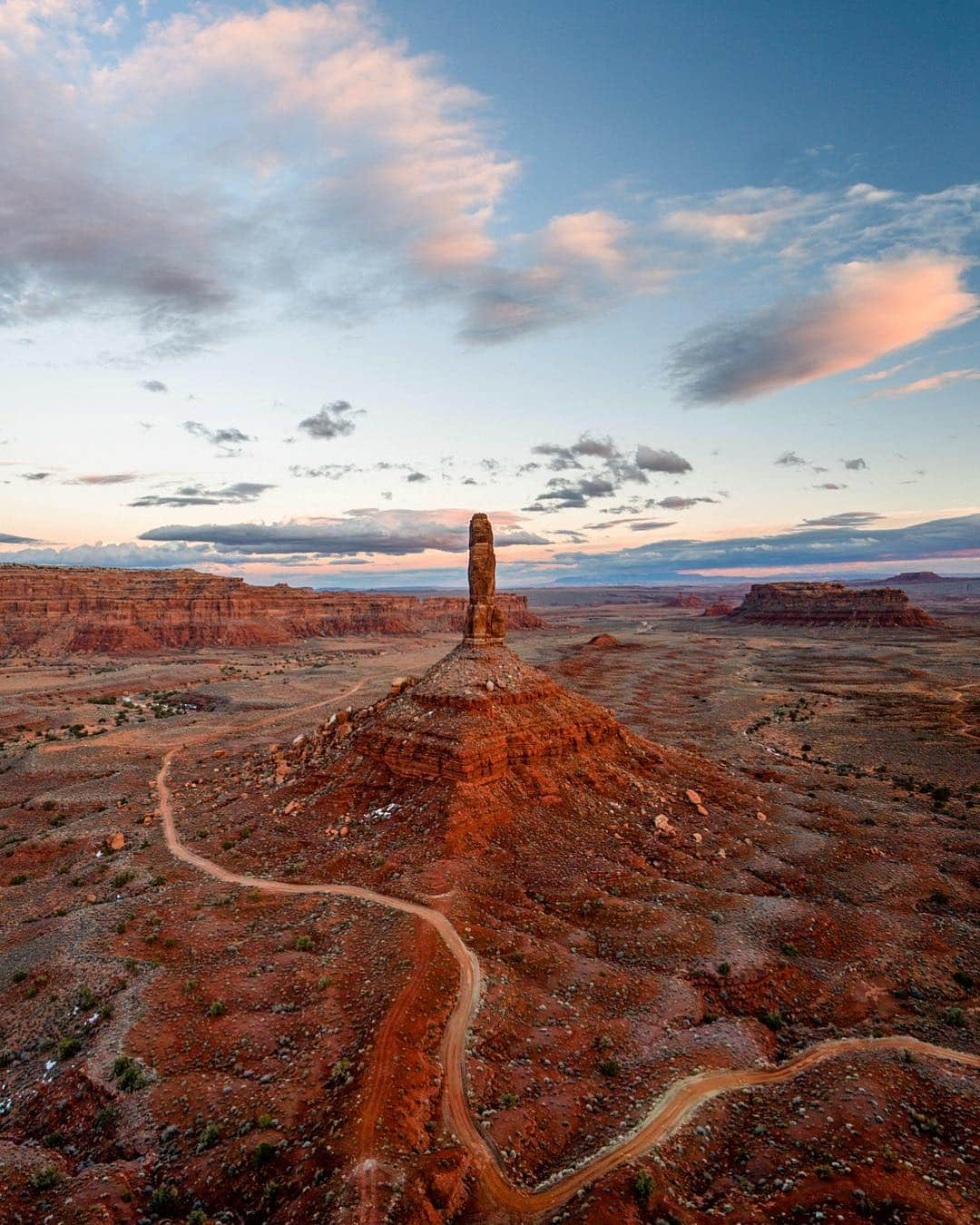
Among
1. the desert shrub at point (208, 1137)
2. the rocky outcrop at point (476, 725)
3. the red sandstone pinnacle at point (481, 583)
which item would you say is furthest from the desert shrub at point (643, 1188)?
the red sandstone pinnacle at point (481, 583)

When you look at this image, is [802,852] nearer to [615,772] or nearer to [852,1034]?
[615,772]

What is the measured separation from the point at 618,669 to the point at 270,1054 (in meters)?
120

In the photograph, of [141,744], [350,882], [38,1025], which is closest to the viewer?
[38,1025]

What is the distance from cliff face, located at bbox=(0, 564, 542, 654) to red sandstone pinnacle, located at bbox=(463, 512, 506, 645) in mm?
140596

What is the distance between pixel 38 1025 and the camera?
22.5 m

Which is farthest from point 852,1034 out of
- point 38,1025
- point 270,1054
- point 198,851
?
point 198,851

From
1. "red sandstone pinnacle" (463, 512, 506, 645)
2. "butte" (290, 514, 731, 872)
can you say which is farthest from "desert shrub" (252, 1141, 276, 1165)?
"red sandstone pinnacle" (463, 512, 506, 645)

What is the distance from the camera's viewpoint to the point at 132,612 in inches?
6314

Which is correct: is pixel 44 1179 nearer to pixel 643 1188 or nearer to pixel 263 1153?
pixel 263 1153

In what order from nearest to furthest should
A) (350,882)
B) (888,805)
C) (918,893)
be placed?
(350,882)
(918,893)
(888,805)

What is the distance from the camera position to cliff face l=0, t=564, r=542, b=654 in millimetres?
148250

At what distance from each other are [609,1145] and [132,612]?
17361 centimetres

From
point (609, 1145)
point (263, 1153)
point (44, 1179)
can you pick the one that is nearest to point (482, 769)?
point (609, 1145)

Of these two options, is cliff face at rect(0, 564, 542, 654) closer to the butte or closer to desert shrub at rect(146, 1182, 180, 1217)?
the butte
